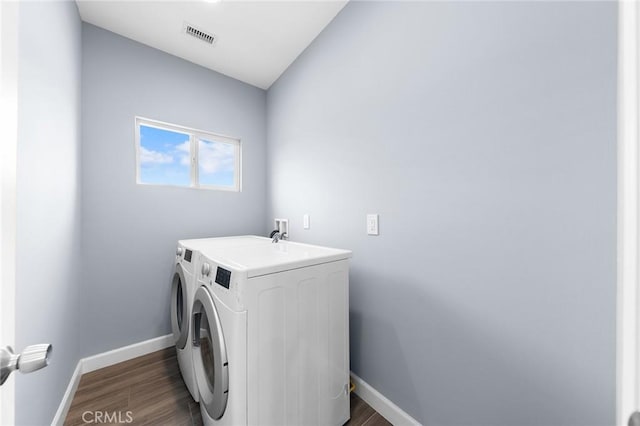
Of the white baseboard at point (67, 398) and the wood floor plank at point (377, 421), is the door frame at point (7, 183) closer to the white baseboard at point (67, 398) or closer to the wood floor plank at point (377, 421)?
the white baseboard at point (67, 398)

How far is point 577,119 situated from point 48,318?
2.30 metres

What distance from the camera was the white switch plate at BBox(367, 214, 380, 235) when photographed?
1.44 meters

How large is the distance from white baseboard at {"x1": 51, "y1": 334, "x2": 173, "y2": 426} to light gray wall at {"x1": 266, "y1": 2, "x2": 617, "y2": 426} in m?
1.69

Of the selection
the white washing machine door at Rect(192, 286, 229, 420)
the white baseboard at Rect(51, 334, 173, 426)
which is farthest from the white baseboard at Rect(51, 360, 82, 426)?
the white washing machine door at Rect(192, 286, 229, 420)

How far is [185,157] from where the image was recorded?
2295 mm

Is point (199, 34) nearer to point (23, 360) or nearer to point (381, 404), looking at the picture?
point (23, 360)

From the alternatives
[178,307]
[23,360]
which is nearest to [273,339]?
[23,360]

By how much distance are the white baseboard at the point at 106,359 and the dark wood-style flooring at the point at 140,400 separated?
0.04m

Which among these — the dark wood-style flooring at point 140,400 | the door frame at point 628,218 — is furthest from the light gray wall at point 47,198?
the door frame at point 628,218

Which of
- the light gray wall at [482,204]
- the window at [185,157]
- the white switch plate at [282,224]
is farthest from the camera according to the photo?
the white switch plate at [282,224]

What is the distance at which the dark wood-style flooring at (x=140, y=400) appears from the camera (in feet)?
4.50

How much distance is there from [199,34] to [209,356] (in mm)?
2285

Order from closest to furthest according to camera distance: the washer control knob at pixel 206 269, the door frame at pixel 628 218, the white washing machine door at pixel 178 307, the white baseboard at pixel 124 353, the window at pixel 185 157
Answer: the door frame at pixel 628 218, the washer control knob at pixel 206 269, the white washing machine door at pixel 178 307, the white baseboard at pixel 124 353, the window at pixel 185 157

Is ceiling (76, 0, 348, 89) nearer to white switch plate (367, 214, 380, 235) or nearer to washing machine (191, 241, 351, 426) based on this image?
white switch plate (367, 214, 380, 235)
